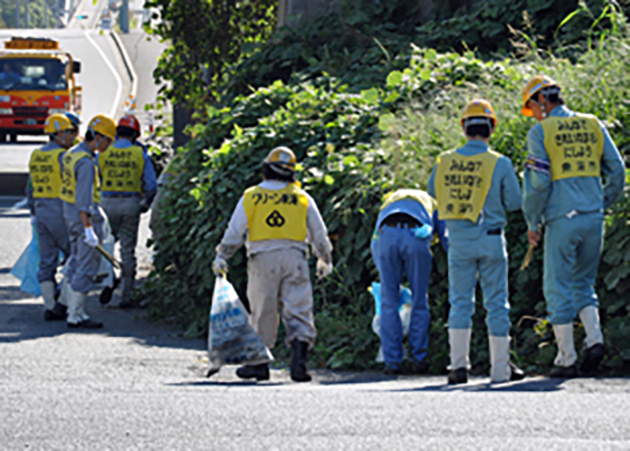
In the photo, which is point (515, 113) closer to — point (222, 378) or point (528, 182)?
point (528, 182)

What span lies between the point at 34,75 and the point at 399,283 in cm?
2652

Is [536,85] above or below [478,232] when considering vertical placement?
above

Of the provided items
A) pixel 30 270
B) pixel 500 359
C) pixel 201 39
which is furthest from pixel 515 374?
pixel 201 39

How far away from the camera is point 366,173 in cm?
919

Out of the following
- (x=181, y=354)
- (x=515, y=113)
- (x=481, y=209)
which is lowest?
(x=181, y=354)

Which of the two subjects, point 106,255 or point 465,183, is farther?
point 106,255

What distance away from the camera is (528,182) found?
7.06 m

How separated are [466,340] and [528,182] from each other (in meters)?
1.18

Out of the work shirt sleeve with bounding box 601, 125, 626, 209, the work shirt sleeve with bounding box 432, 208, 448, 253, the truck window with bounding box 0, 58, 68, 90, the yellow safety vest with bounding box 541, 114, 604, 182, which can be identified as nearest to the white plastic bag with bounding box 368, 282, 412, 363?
the work shirt sleeve with bounding box 432, 208, 448, 253

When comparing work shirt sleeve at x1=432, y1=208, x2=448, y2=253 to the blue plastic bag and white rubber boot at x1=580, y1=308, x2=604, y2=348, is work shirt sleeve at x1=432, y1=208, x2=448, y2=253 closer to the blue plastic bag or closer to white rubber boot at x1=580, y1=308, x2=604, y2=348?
white rubber boot at x1=580, y1=308, x2=604, y2=348

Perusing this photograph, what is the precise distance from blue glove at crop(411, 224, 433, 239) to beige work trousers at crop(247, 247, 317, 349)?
86 centimetres

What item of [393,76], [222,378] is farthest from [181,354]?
[393,76]

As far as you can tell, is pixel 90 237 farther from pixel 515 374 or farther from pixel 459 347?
pixel 515 374

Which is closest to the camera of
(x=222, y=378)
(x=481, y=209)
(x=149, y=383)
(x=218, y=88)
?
(x=481, y=209)
